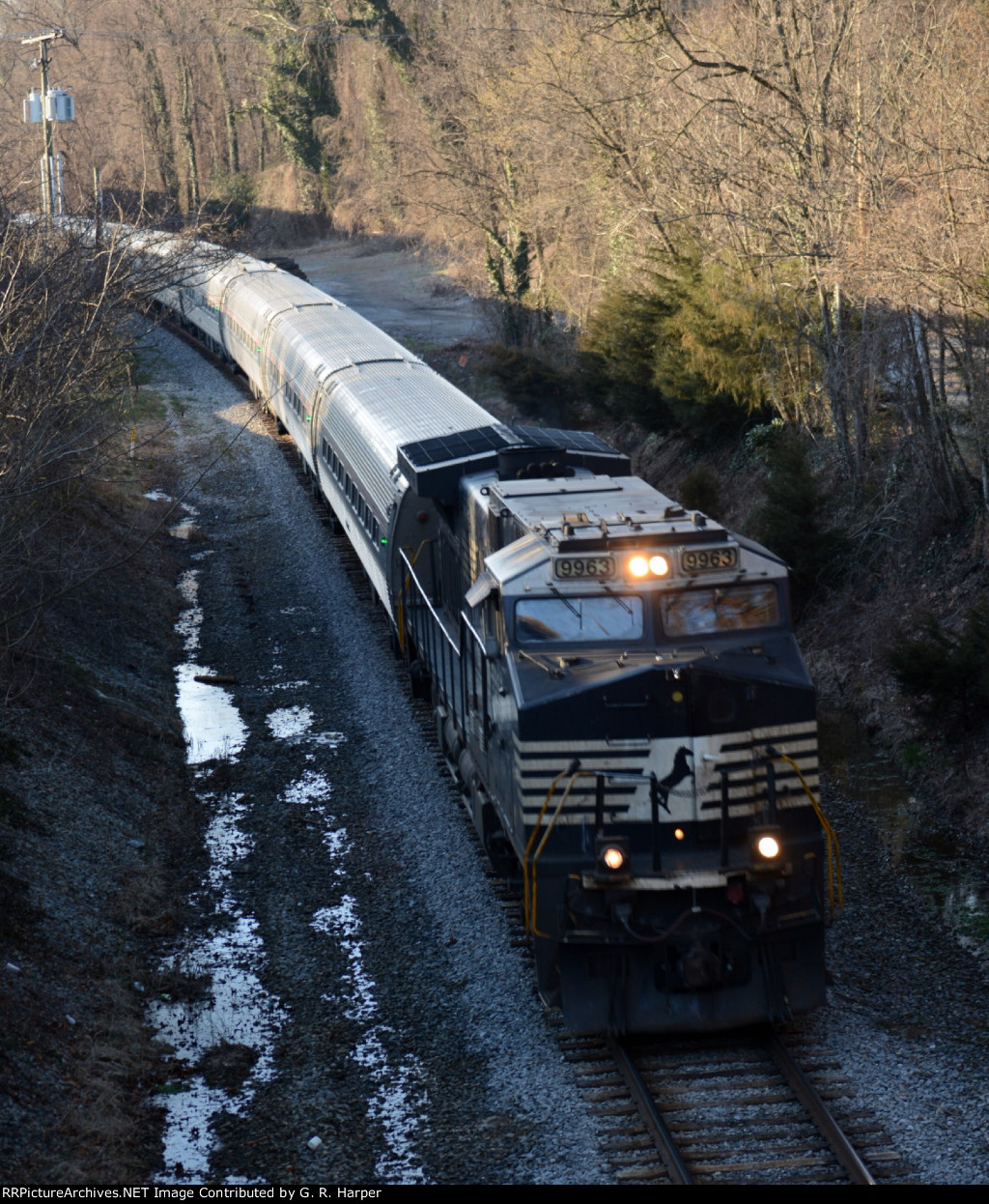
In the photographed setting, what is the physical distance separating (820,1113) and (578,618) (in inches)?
151

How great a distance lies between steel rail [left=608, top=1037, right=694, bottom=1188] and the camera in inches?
300

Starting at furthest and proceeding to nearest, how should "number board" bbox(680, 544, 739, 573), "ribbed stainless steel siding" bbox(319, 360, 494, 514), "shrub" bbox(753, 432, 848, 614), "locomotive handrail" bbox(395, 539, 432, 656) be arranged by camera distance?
"shrub" bbox(753, 432, 848, 614) → "ribbed stainless steel siding" bbox(319, 360, 494, 514) → "locomotive handrail" bbox(395, 539, 432, 656) → "number board" bbox(680, 544, 739, 573)

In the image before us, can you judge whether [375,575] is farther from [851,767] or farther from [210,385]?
[210,385]

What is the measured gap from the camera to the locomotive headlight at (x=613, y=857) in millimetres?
8656

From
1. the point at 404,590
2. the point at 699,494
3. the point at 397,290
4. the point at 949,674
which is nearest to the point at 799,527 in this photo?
the point at 699,494

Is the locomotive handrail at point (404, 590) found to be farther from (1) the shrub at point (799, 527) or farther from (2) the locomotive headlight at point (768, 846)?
(2) the locomotive headlight at point (768, 846)

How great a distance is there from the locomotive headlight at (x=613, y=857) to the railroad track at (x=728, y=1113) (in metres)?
1.44

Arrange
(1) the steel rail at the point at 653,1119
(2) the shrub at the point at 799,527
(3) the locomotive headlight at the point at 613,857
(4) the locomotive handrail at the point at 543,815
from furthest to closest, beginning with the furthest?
(2) the shrub at the point at 799,527, (4) the locomotive handrail at the point at 543,815, (3) the locomotive headlight at the point at 613,857, (1) the steel rail at the point at 653,1119

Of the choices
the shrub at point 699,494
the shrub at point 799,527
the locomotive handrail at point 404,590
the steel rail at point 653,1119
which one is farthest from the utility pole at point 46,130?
the steel rail at point 653,1119

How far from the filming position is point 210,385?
3828 cm

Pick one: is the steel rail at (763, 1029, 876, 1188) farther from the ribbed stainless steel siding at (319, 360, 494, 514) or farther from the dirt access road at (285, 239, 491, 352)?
the dirt access road at (285, 239, 491, 352)

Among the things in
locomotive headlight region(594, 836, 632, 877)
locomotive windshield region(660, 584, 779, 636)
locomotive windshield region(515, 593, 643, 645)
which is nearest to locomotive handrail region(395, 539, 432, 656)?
locomotive windshield region(515, 593, 643, 645)

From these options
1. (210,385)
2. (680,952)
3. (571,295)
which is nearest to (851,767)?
(680,952)

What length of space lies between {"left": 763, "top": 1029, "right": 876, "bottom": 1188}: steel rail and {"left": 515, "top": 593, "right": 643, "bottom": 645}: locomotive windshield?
10.6 ft
